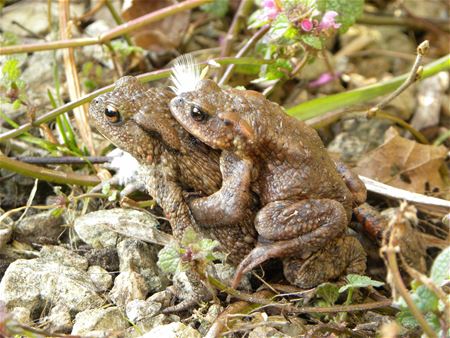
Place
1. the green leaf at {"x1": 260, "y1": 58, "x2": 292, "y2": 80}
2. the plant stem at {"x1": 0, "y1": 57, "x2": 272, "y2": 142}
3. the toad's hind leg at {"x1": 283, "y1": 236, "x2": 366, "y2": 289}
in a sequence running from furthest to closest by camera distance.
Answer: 1. the green leaf at {"x1": 260, "y1": 58, "x2": 292, "y2": 80}
2. the plant stem at {"x1": 0, "y1": 57, "x2": 272, "y2": 142}
3. the toad's hind leg at {"x1": 283, "y1": 236, "x2": 366, "y2": 289}

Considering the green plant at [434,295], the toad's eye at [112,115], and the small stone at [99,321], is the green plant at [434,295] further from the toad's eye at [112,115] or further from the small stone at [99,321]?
the toad's eye at [112,115]

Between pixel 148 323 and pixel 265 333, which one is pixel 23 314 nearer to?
pixel 148 323

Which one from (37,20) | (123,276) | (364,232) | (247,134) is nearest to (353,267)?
(364,232)

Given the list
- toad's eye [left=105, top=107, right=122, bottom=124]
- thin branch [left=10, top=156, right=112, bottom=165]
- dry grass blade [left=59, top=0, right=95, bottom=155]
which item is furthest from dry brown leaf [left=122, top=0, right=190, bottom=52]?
toad's eye [left=105, top=107, right=122, bottom=124]

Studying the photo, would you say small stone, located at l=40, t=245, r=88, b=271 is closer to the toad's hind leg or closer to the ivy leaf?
the ivy leaf

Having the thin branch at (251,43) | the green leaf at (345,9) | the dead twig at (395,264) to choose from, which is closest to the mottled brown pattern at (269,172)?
the dead twig at (395,264)

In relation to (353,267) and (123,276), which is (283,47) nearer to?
(353,267)
